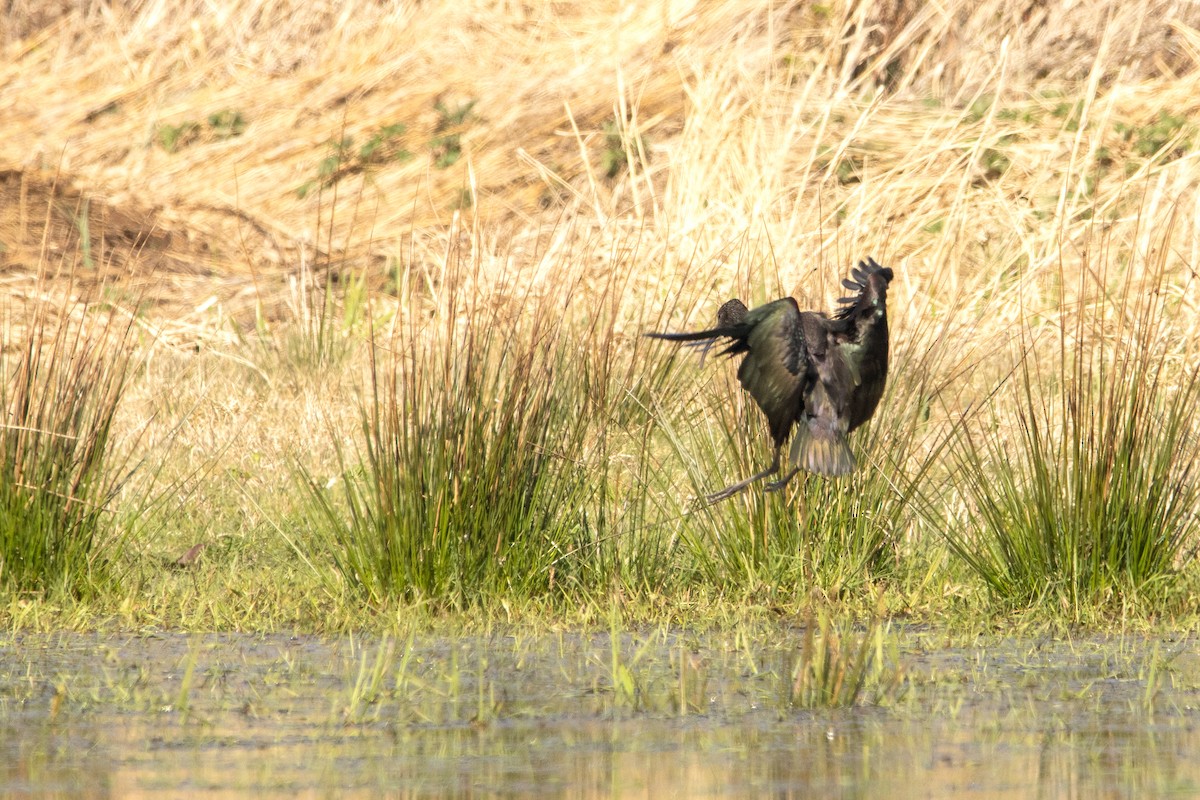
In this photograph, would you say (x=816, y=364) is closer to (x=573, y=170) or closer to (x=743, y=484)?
(x=743, y=484)

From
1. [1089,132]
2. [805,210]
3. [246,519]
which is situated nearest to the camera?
[246,519]

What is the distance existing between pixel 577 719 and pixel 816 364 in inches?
55.1

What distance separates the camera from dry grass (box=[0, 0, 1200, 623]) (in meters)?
7.87

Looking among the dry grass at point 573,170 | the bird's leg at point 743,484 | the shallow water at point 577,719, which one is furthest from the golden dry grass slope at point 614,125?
the shallow water at point 577,719

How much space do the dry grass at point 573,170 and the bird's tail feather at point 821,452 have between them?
0.78 meters

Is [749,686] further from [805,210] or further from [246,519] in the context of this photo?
[805,210]

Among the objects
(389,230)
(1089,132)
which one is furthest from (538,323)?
(389,230)

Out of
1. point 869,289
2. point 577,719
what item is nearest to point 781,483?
point 869,289

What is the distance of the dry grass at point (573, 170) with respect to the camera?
25.8 feet

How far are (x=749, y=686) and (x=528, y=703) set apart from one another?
0.55 meters

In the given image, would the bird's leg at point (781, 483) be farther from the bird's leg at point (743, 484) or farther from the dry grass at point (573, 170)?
the dry grass at point (573, 170)

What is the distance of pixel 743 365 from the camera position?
495 cm

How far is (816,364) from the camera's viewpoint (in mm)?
4949

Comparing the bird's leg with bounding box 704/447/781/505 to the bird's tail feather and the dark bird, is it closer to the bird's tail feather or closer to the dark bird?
the dark bird
